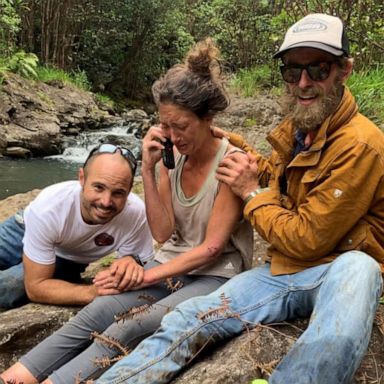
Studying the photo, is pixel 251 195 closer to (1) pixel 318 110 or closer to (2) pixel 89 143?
(1) pixel 318 110

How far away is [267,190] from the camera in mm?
2803

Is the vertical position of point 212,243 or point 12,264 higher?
point 212,243

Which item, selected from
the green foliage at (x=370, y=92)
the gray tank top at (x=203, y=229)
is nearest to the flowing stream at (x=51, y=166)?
the green foliage at (x=370, y=92)

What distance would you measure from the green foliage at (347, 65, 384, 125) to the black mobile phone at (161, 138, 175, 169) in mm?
3715

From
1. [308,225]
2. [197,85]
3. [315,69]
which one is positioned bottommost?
[308,225]

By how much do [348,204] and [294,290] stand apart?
1.68 ft

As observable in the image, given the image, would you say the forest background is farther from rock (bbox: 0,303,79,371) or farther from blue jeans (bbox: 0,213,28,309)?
rock (bbox: 0,303,79,371)

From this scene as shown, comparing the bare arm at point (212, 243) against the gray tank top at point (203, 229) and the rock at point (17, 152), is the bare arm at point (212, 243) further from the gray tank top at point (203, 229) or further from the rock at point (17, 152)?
the rock at point (17, 152)

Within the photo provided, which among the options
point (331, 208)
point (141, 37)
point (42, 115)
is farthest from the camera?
point (141, 37)

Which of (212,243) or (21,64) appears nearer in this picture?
(212,243)

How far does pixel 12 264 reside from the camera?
3711 millimetres

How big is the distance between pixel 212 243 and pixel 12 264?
5.05ft

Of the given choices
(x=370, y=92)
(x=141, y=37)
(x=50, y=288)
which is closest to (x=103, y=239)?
(x=50, y=288)

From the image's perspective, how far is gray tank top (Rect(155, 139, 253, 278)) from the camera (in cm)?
309
